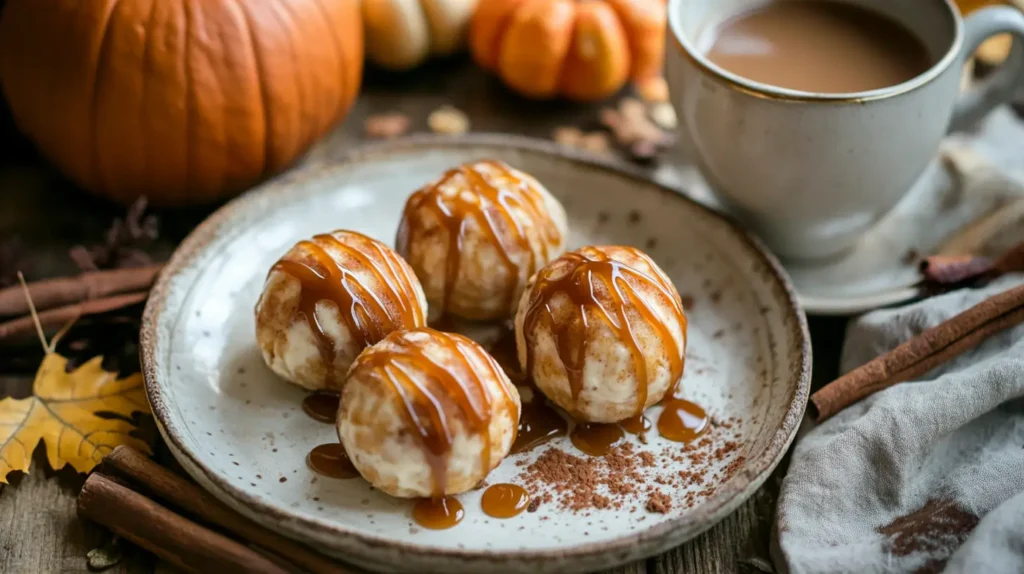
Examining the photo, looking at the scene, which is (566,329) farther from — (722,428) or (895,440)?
(895,440)

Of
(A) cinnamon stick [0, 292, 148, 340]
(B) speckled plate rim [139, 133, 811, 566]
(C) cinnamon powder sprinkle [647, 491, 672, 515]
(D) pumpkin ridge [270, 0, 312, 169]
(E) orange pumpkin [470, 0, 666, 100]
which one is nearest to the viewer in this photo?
(B) speckled plate rim [139, 133, 811, 566]

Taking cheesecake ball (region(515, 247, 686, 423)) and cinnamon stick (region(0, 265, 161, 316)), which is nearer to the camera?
cheesecake ball (region(515, 247, 686, 423))

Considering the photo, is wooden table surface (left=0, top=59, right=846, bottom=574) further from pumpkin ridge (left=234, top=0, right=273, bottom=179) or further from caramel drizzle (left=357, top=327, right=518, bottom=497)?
caramel drizzle (left=357, top=327, right=518, bottom=497)

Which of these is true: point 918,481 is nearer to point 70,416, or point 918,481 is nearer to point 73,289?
point 70,416

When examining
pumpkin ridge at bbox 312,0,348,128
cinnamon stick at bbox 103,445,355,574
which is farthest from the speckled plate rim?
pumpkin ridge at bbox 312,0,348,128

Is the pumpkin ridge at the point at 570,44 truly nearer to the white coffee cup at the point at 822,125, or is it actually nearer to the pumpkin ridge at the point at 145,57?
the white coffee cup at the point at 822,125

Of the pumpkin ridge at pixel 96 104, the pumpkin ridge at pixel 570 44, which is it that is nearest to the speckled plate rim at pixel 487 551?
the pumpkin ridge at pixel 96 104

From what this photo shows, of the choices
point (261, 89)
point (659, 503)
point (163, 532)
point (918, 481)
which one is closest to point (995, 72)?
point (918, 481)
